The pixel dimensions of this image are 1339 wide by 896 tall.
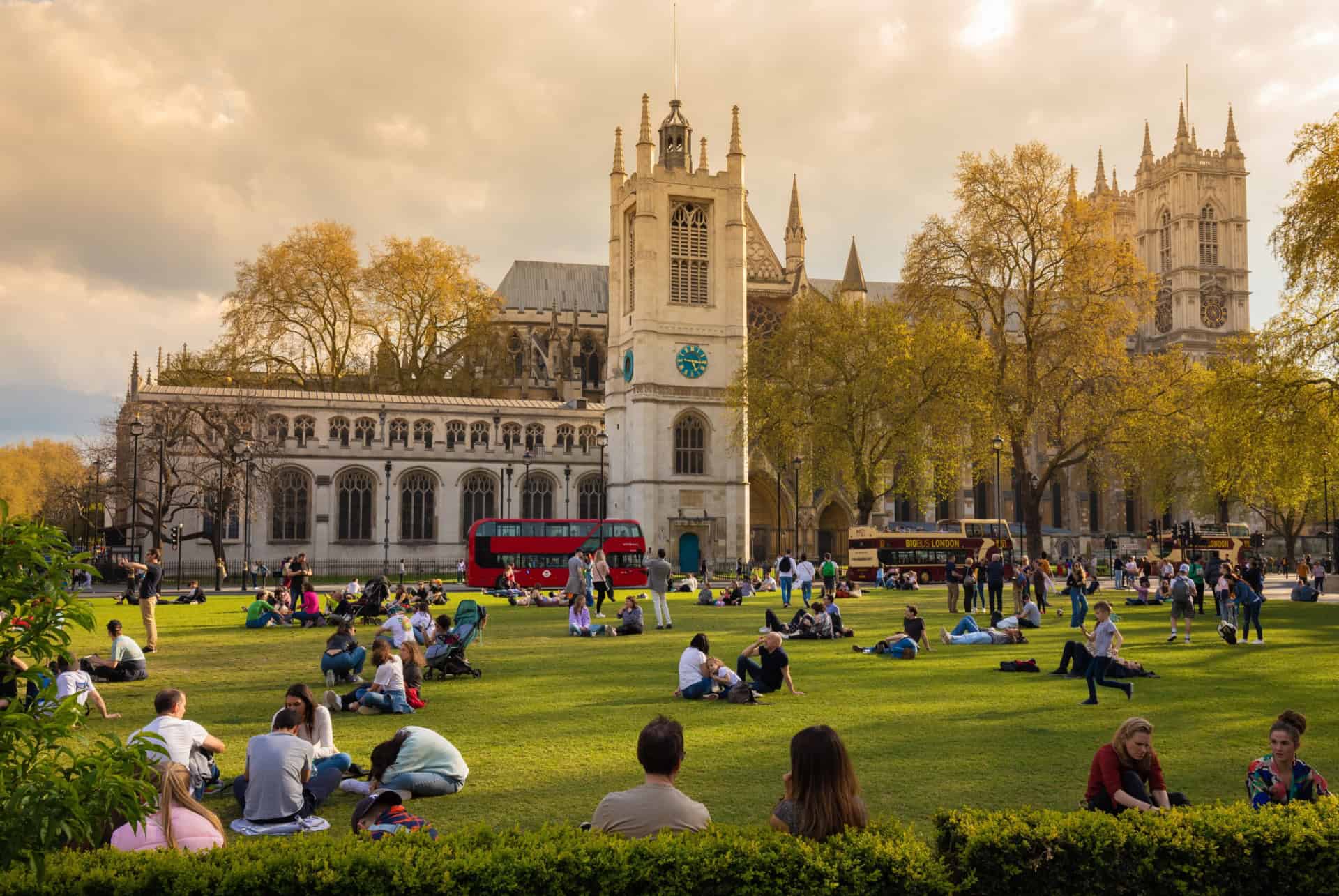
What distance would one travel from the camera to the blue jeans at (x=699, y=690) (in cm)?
1375

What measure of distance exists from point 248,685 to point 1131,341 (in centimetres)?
8520

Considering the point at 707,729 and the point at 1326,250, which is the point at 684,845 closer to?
the point at 707,729

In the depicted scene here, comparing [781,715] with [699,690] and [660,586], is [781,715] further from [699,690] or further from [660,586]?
[660,586]

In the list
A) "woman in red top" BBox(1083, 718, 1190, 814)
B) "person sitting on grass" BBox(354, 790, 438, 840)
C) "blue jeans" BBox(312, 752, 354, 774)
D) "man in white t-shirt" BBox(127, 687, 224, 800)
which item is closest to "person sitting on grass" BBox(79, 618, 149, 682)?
"man in white t-shirt" BBox(127, 687, 224, 800)

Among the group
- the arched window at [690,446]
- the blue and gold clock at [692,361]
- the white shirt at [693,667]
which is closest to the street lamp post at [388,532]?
the arched window at [690,446]

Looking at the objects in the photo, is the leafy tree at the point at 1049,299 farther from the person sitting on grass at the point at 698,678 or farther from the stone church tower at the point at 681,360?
the person sitting on grass at the point at 698,678

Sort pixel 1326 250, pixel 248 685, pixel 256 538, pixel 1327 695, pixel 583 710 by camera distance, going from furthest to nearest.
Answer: pixel 256 538 < pixel 1326 250 < pixel 248 685 < pixel 1327 695 < pixel 583 710

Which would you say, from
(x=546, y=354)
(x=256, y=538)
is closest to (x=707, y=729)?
(x=256, y=538)

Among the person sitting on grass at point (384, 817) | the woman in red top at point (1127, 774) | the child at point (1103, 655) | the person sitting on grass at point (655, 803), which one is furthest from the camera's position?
the child at point (1103, 655)

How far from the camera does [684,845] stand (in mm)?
5676

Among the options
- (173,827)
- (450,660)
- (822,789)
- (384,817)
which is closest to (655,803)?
(822,789)

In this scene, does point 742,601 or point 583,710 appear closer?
point 583,710

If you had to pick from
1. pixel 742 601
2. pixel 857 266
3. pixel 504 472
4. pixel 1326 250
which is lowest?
pixel 742 601

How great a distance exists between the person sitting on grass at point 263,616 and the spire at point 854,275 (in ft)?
162
